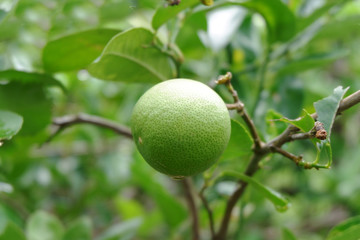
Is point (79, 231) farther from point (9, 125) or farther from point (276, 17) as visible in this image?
point (276, 17)

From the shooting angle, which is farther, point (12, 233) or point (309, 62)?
point (309, 62)

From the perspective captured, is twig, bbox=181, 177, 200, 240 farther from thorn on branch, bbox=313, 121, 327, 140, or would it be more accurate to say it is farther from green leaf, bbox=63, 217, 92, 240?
thorn on branch, bbox=313, 121, 327, 140

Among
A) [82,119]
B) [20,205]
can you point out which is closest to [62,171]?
[20,205]

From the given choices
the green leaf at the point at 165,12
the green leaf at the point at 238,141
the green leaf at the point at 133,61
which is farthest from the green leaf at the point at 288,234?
the green leaf at the point at 165,12

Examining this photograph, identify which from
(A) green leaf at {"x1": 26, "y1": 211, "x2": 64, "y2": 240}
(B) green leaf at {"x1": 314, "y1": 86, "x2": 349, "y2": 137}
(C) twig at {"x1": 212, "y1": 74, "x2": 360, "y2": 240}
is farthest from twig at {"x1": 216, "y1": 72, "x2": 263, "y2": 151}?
(A) green leaf at {"x1": 26, "y1": 211, "x2": 64, "y2": 240}

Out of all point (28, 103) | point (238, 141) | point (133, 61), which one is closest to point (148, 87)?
point (28, 103)

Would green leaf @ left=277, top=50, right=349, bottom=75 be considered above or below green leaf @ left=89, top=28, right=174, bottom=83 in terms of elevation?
below

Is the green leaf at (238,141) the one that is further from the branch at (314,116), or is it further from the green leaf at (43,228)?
the green leaf at (43,228)
